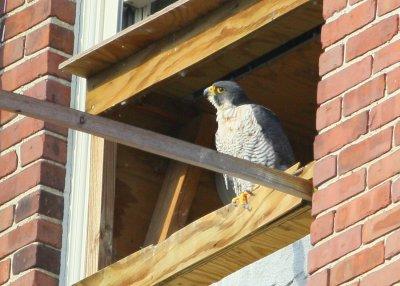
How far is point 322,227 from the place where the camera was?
19.2 feet

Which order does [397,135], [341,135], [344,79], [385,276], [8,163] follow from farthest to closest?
[8,163] → [344,79] → [341,135] → [397,135] → [385,276]

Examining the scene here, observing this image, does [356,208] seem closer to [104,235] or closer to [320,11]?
[320,11]

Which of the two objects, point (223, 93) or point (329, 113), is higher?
point (223, 93)

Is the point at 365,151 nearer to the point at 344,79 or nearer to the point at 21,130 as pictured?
the point at 344,79

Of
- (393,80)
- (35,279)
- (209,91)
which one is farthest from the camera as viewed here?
(209,91)

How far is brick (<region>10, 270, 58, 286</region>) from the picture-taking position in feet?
22.3

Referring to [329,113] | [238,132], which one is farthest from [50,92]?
[329,113]

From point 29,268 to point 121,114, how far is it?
855 millimetres

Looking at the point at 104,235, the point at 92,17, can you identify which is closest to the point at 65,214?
the point at 104,235

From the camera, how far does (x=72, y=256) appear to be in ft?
22.9

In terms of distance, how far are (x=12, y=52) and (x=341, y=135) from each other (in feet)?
6.16

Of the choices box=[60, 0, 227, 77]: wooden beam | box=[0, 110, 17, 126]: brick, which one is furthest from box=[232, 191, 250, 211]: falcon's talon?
box=[0, 110, 17, 126]: brick

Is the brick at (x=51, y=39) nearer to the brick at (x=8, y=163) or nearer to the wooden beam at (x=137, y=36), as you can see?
the wooden beam at (x=137, y=36)

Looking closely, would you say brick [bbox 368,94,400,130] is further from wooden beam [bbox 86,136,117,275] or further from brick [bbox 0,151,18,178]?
brick [bbox 0,151,18,178]
